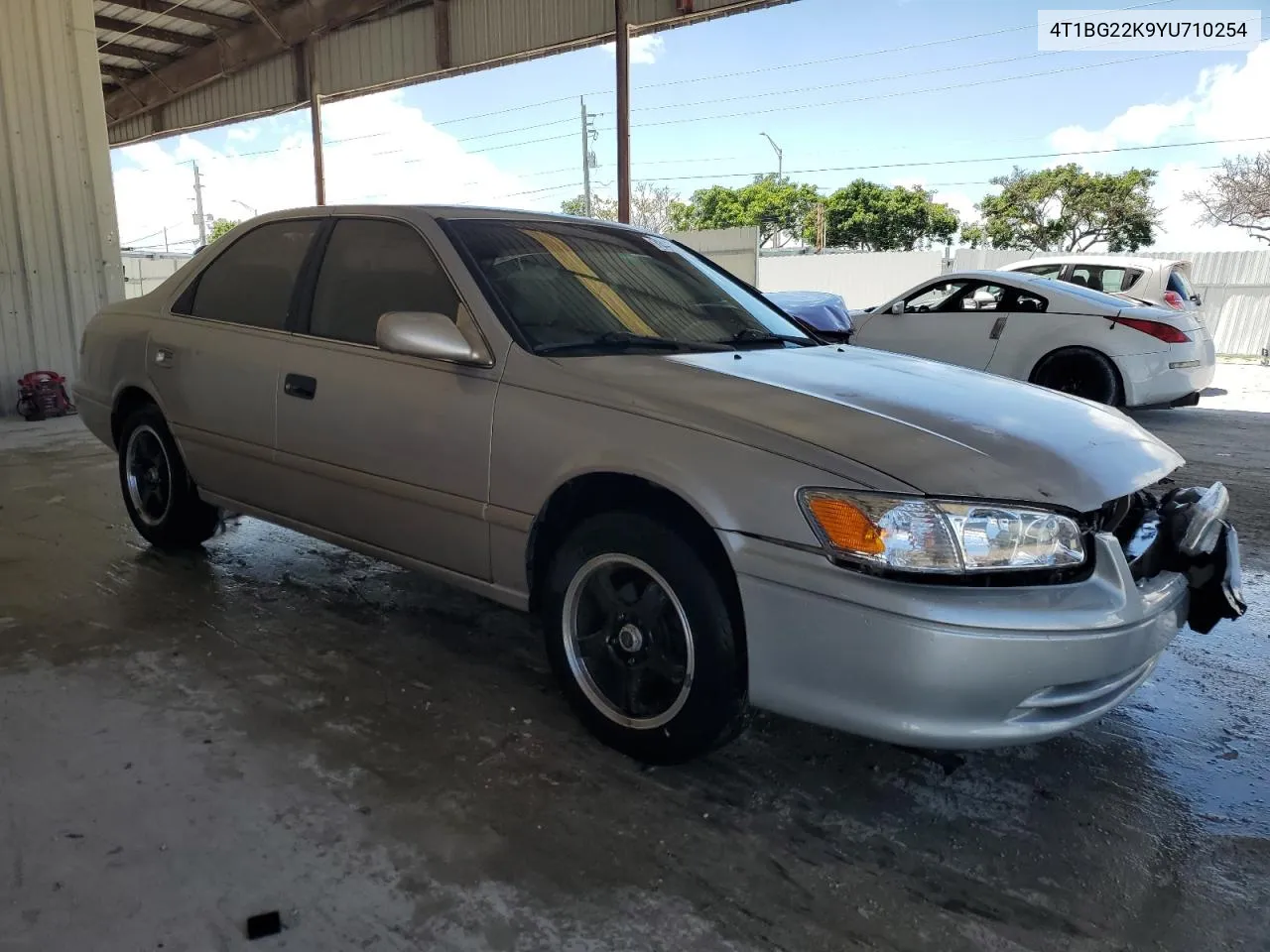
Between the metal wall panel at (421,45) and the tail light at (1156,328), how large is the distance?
19.2 ft

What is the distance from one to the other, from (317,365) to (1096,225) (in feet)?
122

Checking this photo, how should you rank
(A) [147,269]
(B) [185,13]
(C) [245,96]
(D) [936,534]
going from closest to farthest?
1. (D) [936,534]
2. (B) [185,13]
3. (C) [245,96]
4. (A) [147,269]

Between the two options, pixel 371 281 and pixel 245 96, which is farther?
pixel 245 96

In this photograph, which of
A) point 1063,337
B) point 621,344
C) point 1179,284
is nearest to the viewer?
point 621,344

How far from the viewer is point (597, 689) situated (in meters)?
2.53

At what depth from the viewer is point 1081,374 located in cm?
789

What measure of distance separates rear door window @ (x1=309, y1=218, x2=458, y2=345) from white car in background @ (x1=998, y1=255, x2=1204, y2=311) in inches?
287

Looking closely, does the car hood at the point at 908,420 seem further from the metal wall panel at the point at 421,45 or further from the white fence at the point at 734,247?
the white fence at the point at 734,247

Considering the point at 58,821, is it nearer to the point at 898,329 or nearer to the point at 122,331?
the point at 122,331

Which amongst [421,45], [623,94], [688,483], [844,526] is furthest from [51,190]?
[844,526]

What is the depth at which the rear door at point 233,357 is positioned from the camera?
136 inches

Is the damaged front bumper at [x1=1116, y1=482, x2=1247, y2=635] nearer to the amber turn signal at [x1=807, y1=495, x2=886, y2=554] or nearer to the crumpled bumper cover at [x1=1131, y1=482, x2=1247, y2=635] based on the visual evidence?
the crumpled bumper cover at [x1=1131, y1=482, x2=1247, y2=635]

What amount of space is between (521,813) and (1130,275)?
982cm

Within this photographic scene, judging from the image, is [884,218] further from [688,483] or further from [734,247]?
[688,483]
